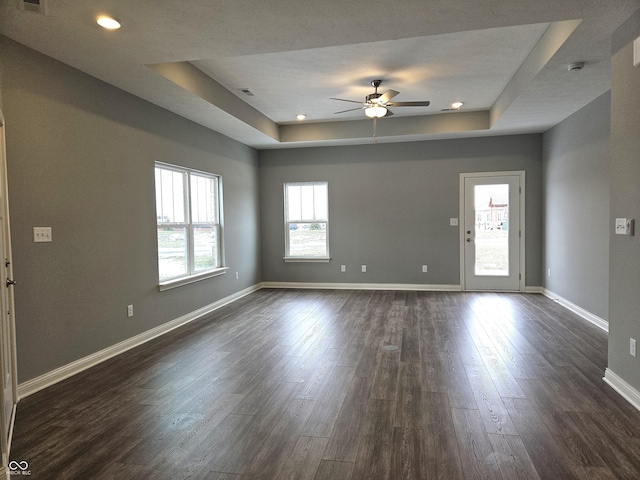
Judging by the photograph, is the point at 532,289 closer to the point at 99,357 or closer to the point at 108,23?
the point at 99,357

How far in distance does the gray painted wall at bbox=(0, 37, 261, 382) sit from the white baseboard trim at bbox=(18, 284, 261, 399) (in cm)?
5

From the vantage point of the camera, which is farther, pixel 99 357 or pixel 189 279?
pixel 189 279

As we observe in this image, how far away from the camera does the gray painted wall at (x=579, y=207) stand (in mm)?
4387

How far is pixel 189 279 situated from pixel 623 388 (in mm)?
4525

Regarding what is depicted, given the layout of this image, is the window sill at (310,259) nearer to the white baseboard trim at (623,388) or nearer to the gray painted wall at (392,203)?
the gray painted wall at (392,203)

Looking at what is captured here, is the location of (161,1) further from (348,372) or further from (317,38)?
(348,372)

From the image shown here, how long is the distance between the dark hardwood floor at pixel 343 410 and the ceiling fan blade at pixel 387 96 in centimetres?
266

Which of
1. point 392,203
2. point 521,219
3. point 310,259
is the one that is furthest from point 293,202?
point 521,219

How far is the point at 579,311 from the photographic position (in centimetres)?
500

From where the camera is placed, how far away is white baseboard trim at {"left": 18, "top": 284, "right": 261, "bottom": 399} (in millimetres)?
2912

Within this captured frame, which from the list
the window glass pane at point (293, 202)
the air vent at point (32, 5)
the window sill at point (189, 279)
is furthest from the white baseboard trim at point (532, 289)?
the air vent at point (32, 5)

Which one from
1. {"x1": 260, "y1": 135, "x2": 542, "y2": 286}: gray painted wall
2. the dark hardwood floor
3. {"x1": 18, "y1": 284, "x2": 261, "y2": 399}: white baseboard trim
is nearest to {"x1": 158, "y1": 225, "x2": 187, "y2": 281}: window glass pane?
{"x1": 18, "y1": 284, "x2": 261, "y2": 399}: white baseboard trim

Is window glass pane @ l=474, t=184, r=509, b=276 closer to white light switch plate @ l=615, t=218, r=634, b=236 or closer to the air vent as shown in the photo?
white light switch plate @ l=615, t=218, r=634, b=236

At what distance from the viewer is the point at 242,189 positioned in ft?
22.3
